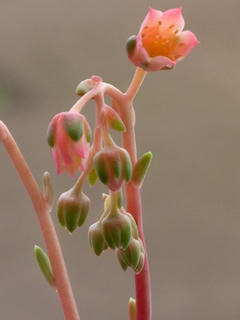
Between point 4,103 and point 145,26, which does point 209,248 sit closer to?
point 4,103

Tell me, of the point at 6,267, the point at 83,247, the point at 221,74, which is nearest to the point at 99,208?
the point at 83,247

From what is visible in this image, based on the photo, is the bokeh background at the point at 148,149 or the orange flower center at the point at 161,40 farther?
the bokeh background at the point at 148,149

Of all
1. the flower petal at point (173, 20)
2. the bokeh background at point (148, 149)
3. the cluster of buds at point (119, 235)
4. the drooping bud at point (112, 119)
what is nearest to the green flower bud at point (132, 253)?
the cluster of buds at point (119, 235)

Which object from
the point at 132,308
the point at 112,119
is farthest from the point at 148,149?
the point at 112,119

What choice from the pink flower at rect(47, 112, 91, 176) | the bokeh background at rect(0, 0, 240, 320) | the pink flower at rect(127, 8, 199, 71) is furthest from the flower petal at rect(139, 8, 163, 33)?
the bokeh background at rect(0, 0, 240, 320)

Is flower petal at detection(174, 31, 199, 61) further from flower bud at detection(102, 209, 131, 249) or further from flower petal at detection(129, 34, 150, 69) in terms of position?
flower bud at detection(102, 209, 131, 249)

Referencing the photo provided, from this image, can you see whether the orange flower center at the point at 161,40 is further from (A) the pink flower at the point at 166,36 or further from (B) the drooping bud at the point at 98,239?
(B) the drooping bud at the point at 98,239
